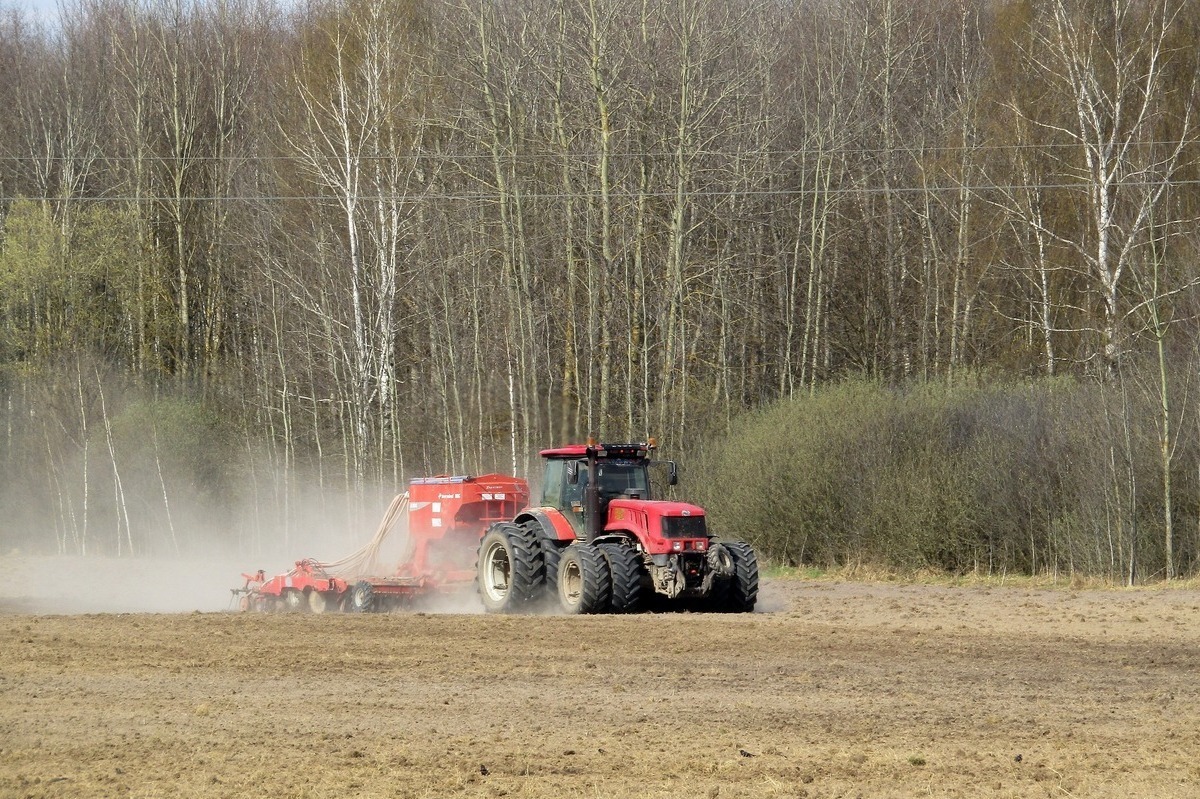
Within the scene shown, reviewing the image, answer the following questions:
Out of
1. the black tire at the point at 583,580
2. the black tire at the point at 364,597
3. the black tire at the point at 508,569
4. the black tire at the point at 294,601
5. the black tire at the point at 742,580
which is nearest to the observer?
the black tire at the point at 583,580

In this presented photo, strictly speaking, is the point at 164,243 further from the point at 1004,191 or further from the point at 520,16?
the point at 1004,191

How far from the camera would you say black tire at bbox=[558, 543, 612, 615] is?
1781 cm

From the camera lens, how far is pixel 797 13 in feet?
133

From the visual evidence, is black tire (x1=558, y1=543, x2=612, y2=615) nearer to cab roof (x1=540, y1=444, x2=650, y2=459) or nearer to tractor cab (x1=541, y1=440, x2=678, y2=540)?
tractor cab (x1=541, y1=440, x2=678, y2=540)

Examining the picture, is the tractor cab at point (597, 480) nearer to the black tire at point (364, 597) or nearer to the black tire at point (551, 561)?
the black tire at point (551, 561)

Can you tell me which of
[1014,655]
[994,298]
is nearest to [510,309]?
[994,298]

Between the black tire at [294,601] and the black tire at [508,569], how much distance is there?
2754 mm

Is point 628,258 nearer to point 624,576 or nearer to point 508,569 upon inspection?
point 508,569

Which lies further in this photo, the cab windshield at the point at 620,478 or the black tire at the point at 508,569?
the cab windshield at the point at 620,478

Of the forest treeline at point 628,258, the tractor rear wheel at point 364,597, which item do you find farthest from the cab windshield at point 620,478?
the forest treeline at point 628,258

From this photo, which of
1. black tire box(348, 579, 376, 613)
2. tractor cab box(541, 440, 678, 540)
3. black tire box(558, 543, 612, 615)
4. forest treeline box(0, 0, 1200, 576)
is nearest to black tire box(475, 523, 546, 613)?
black tire box(558, 543, 612, 615)

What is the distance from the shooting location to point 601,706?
11336 millimetres

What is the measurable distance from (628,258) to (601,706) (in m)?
22.6

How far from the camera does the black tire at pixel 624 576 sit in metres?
17.9
